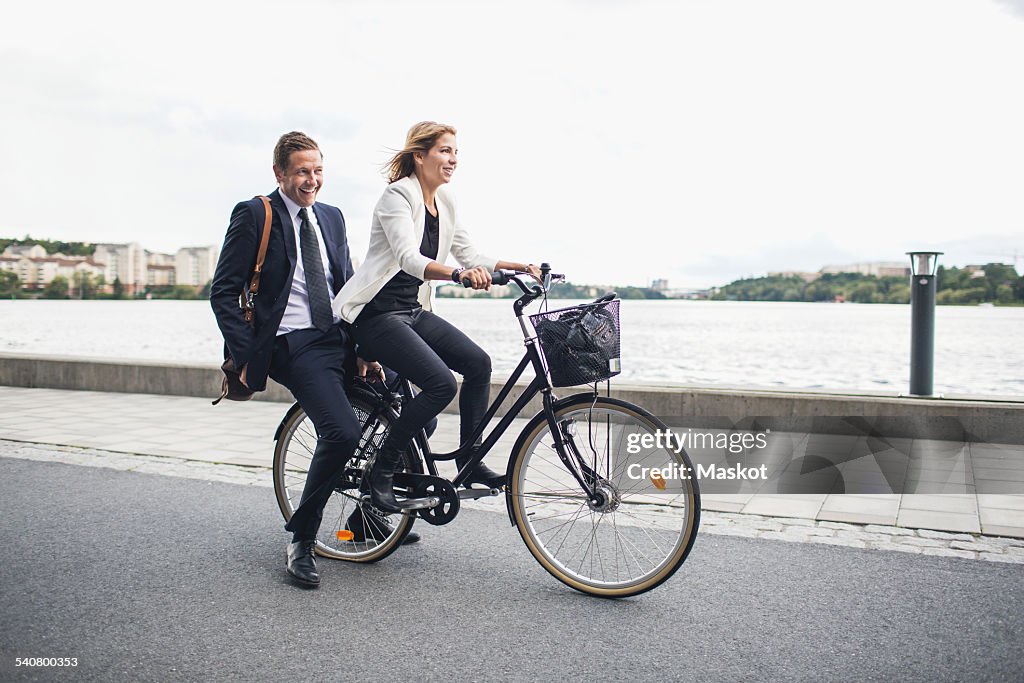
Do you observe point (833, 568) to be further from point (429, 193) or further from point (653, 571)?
point (429, 193)

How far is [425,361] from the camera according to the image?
13.1ft

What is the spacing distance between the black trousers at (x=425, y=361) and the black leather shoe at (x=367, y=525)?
0.53 metres

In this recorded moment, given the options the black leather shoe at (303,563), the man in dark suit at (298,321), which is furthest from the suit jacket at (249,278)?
the black leather shoe at (303,563)

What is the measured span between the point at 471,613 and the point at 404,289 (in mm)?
1410

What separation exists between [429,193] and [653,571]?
74.3 inches

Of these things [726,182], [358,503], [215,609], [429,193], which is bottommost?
[215,609]

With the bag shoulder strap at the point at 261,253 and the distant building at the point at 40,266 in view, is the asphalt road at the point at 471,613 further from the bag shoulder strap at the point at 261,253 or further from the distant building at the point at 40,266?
the distant building at the point at 40,266

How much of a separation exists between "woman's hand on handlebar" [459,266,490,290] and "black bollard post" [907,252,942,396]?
5.47m

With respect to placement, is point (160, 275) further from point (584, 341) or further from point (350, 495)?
point (584, 341)

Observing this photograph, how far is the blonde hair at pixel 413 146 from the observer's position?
13.6ft

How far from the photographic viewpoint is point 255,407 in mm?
10148

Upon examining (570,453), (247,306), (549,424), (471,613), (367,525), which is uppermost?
(247,306)

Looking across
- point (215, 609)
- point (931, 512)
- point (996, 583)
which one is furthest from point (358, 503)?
point (931, 512)

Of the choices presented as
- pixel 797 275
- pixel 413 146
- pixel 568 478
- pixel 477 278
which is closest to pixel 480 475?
pixel 568 478
